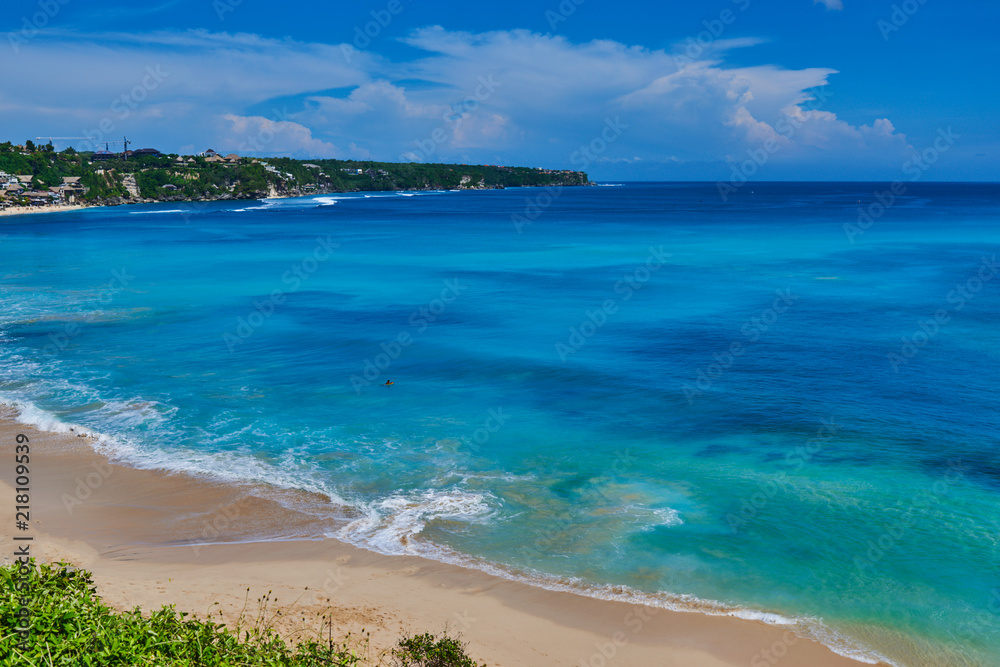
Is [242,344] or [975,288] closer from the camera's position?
[242,344]

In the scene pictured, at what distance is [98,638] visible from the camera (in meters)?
8.37

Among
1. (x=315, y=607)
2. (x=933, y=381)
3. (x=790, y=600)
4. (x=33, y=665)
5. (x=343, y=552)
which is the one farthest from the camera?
(x=933, y=381)

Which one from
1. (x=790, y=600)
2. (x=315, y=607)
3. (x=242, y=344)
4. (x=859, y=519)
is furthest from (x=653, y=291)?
(x=315, y=607)

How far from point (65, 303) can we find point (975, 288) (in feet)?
193

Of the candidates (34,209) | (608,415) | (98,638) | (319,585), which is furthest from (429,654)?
(34,209)

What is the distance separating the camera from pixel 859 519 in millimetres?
16906

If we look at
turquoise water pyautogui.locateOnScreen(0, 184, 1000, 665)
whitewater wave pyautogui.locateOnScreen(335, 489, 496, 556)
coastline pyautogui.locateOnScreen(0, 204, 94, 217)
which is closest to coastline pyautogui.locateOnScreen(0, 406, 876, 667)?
whitewater wave pyautogui.locateOnScreen(335, 489, 496, 556)

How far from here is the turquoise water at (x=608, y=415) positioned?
15.0 metres

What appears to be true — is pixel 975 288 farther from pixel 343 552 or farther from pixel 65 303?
pixel 65 303

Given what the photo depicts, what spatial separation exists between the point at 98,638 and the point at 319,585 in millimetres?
5731

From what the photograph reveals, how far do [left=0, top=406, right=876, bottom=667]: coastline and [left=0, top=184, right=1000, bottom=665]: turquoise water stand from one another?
69cm

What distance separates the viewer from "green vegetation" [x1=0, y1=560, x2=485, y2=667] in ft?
26.3

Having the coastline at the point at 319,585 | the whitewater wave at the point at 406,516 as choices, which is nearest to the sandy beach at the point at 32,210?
the coastline at the point at 319,585

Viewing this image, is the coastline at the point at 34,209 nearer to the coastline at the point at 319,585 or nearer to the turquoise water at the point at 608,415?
the turquoise water at the point at 608,415
